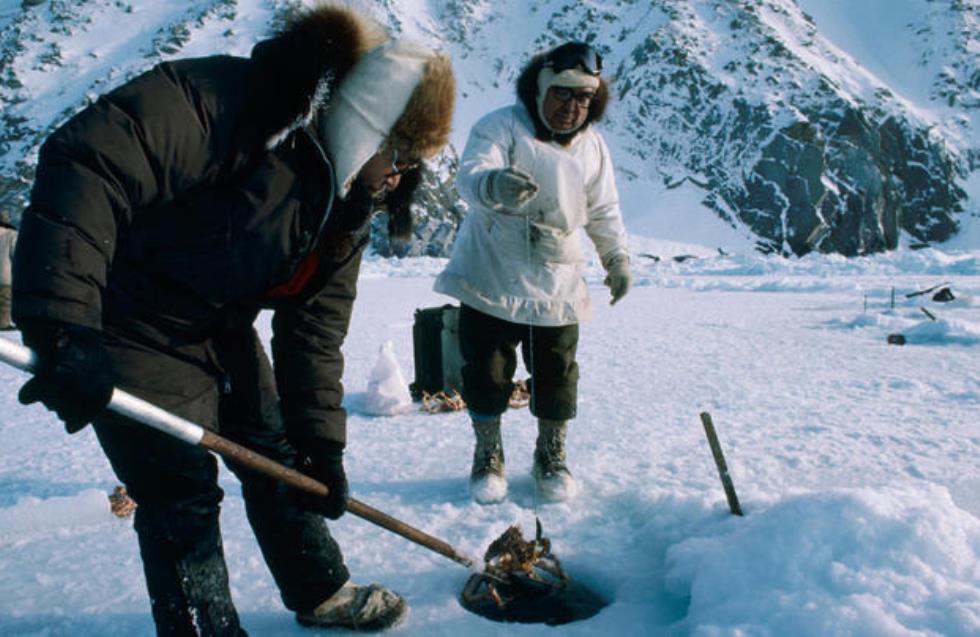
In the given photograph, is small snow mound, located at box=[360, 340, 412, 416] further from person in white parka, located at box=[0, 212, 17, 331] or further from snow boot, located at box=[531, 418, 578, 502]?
person in white parka, located at box=[0, 212, 17, 331]

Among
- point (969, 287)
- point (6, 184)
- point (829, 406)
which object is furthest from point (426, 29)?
point (829, 406)

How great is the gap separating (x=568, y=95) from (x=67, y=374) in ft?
6.61

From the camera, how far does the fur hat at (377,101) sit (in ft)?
4.82

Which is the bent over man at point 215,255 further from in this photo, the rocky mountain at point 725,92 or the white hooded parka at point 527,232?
the rocky mountain at point 725,92

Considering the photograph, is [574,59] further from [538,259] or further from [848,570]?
[848,570]

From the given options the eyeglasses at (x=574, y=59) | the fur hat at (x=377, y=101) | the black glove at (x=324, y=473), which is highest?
the eyeglasses at (x=574, y=59)

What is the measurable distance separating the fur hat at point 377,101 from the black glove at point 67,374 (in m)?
0.63

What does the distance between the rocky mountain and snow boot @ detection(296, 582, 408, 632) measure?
37808 mm

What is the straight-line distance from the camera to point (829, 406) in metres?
4.02

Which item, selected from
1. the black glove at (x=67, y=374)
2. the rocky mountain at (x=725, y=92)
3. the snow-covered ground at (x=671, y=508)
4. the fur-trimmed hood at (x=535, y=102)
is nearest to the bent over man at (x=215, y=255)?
the black glove at (x=67, y=374)

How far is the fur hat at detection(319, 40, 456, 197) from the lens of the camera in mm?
1468

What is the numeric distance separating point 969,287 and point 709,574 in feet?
46.7

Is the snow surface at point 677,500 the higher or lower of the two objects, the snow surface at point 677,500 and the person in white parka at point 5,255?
the higher

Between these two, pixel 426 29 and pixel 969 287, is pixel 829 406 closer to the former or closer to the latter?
pixel 969 287
